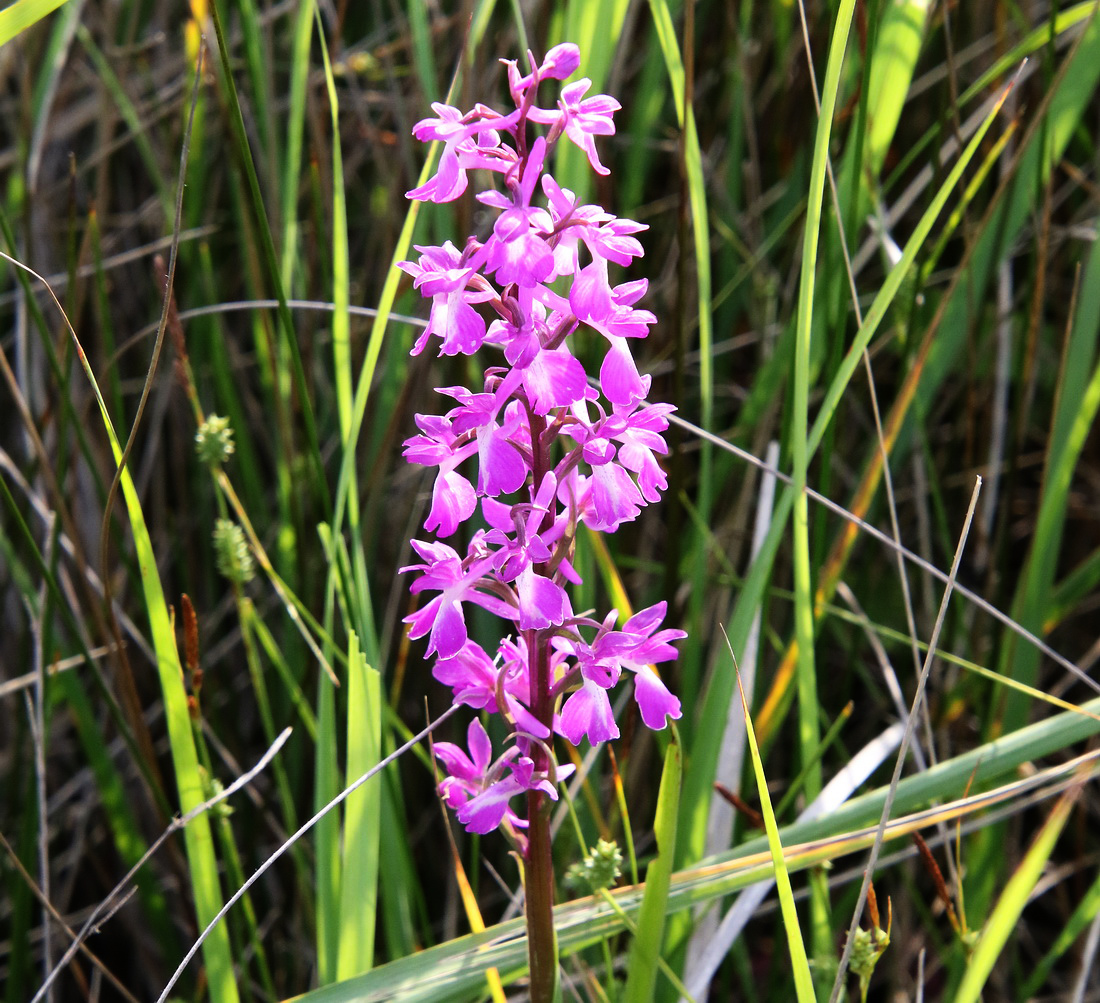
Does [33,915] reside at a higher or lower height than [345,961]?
lower

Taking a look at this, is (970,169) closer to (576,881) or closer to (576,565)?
(576,565)

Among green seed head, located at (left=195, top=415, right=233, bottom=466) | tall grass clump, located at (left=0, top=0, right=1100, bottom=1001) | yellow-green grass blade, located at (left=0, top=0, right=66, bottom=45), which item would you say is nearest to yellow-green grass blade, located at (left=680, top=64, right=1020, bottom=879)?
tall grass clump, located at (left=0, top=0, right=1100, bottom=1001)

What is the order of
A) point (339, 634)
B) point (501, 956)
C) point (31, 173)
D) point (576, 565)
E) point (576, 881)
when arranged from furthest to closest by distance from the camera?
1. point (31, 173)
2. point (339, 634)
3. point (576, 565)
4. point (576, 881)
5. point (501, 956)

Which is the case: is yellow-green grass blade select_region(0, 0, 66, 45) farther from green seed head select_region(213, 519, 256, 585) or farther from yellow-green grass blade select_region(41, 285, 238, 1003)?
green seed head select_region(213, 519, 256, 585)

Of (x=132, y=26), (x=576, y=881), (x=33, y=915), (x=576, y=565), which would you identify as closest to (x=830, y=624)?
(x=576, y=565)

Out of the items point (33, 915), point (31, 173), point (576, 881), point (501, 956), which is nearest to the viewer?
point (501, 956)

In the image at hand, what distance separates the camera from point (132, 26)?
2.21 m

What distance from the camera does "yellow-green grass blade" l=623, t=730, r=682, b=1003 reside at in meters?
0.96

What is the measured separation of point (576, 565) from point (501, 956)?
1.81ft

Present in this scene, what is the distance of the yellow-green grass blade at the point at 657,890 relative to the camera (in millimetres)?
957

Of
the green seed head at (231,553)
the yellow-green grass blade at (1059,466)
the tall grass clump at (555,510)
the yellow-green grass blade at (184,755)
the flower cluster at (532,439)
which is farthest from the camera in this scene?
the yellow-green grass blade at (1059,466)

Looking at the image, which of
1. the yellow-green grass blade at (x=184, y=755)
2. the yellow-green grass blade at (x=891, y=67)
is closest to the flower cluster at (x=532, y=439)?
the yellow-green grass blade at (x=184, y=755)

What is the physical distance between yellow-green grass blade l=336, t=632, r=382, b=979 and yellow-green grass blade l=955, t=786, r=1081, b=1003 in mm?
679

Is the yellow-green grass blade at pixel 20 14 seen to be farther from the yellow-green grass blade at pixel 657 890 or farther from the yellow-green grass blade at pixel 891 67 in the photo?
the yellow-green grass blade at pixel 891 67
